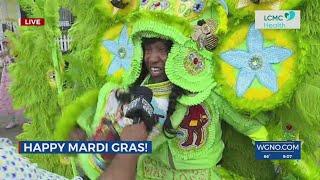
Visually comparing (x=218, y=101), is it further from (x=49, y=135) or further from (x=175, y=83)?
(x=49, y=135)

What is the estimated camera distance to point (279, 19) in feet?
5.24

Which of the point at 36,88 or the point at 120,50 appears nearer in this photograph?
the point at 120,50

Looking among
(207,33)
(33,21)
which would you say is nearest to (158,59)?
(207,33)

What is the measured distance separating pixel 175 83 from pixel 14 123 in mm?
2061

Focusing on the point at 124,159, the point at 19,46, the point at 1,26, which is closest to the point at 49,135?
the point at 19,46

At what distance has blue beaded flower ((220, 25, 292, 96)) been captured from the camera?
1637mm

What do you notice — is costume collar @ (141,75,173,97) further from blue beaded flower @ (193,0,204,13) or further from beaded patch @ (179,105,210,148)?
blue beaded flower @ (193,0,204,13)

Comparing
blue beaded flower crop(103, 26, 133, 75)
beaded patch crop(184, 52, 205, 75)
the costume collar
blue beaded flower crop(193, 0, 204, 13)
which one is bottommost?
the costume collar
